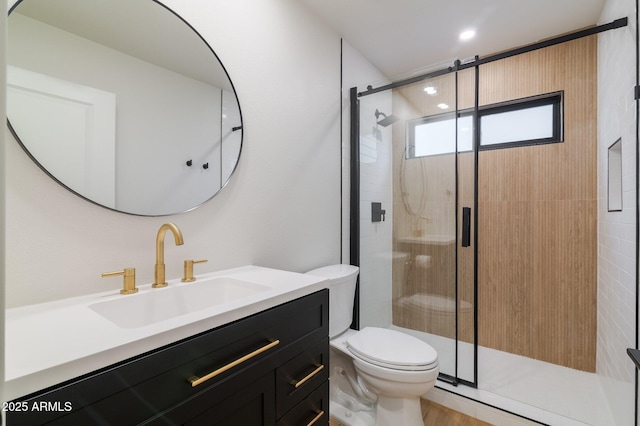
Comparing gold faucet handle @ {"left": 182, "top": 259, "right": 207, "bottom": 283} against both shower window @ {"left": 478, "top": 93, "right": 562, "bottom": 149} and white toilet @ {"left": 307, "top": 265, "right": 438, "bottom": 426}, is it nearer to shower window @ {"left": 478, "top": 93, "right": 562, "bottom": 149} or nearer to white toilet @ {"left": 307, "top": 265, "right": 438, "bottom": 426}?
white toilet @ {"left": 307, "top": 265, "right": 438, "bottom": 426}

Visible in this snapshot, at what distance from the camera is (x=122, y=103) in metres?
1.08

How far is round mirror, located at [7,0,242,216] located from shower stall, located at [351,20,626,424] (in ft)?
4.23

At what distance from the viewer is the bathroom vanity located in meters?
0.55

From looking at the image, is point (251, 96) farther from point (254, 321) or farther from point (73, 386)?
point (73, 386)

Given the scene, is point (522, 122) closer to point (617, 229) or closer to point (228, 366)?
point (617, 229)

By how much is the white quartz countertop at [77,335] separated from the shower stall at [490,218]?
1.49 meters

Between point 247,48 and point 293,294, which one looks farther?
point 247,48

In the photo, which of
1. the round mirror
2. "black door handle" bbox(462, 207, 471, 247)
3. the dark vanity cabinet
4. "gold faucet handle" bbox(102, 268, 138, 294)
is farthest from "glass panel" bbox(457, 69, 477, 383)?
"gold faucet handle" bbox(102, 268, 138, 294)

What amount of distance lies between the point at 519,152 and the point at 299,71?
186 cm

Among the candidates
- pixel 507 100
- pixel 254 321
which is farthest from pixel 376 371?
pixel 507 100

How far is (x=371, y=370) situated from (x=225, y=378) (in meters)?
0.93

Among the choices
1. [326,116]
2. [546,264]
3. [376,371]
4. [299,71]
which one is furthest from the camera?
[546,264]

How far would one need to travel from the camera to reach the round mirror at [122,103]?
0.90 meters

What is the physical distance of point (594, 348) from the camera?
2129 mm
